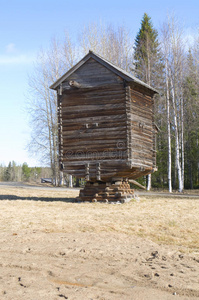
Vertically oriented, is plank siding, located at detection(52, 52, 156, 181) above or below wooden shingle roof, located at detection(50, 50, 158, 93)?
below

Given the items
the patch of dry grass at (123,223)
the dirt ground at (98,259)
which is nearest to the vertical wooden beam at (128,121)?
the patch of dry grass at (123,223)

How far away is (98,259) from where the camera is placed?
6.98 meters

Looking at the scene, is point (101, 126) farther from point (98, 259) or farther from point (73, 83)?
point (98, 259)

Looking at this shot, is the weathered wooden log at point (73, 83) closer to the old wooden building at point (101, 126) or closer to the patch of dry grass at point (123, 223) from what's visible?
the old wooden building at point (101, 126)

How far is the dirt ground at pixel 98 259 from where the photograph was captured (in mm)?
5305

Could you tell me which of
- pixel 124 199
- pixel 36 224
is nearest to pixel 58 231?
pixel 36 224

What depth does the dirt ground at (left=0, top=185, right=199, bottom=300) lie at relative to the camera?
5305 mm

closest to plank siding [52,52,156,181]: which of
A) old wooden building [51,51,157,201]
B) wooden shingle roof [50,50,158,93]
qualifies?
old wooden building [51,51,157,201]

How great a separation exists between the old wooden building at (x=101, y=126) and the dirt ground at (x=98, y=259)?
578cm

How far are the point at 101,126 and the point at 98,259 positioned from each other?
A: 11.2 metres

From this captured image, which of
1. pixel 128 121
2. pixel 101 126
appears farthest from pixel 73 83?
pixel 128 121

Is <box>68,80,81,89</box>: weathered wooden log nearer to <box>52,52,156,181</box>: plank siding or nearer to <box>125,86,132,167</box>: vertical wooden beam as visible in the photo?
<box>52,52,156,181</box>: plank siding

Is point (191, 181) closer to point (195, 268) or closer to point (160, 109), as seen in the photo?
point (160, 109)

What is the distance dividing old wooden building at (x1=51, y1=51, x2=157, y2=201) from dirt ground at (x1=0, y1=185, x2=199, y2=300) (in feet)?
19.0
